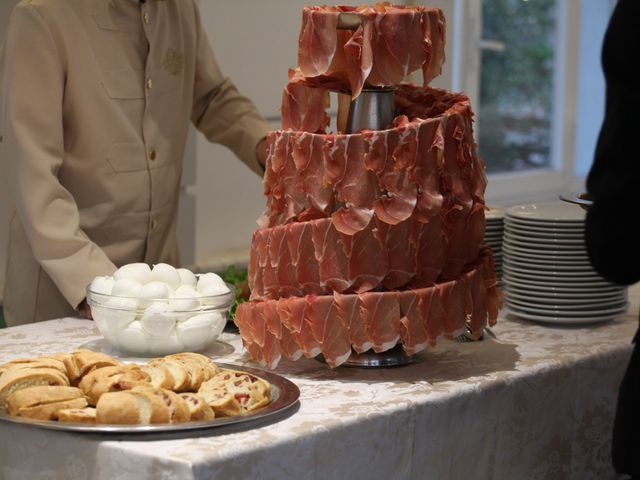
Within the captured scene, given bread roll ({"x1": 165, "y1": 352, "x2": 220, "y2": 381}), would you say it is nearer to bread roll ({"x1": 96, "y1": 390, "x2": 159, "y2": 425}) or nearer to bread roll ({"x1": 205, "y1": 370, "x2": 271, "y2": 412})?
bread roll ({"x1": 205, "y1": 370, "x2": 271, "y2": 412})

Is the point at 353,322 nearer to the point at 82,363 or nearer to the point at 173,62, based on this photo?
the point at 82,363

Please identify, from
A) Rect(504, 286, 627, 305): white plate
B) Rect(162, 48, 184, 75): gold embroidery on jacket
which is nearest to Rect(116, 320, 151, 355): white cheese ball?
Rect(504, 286, 627, 305): white plate

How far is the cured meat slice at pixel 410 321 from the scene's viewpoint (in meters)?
1.60

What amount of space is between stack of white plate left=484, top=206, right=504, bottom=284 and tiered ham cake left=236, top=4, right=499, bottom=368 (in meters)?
0.51

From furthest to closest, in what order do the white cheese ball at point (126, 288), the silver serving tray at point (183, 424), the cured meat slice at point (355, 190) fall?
1. the white cheese ball at point (126, 288)
2. the cured meat slice at point (355, 190)
3. the silver serving tray at point (183, 424)

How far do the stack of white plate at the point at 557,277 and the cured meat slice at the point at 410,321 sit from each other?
45cm

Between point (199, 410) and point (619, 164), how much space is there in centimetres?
58

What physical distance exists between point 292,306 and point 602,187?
22.2 inches

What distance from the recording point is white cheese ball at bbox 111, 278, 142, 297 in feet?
5.53

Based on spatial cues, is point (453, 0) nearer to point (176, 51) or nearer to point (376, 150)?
point (176, 51)

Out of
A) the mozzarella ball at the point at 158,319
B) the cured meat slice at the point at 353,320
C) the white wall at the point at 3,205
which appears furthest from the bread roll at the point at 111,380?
the white wall at the point at 3,205

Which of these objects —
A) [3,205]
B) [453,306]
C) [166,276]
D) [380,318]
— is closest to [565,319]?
[453,306]

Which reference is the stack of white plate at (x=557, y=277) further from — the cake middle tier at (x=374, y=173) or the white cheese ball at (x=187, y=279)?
the white cheese ball at (x=187, y=279)

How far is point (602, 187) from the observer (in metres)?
1.19
